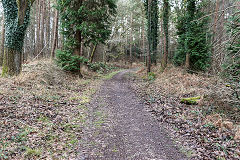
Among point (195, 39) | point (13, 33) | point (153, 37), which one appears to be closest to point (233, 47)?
point (195, 39)

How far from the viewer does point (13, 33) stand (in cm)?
1052

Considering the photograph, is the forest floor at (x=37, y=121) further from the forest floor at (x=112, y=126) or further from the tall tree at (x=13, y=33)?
the tall tree at (x=13, y=33)

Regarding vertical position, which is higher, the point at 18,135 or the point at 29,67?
the point at 29,67

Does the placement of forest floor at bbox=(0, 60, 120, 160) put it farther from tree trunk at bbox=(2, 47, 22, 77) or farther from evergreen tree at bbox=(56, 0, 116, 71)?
evergreen tree at bbox=(56, 0, 116, 71)

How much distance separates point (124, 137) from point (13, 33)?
31.3 feet

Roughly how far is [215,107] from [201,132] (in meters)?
2.34

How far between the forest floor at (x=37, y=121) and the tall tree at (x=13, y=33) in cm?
89

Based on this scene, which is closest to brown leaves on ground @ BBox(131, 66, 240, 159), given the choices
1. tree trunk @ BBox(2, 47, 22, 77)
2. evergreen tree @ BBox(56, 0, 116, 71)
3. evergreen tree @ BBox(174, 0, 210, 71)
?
evergreen tree @ BBox(174, 0, 210, 71)

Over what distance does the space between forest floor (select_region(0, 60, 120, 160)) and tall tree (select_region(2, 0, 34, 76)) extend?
35.1 inches

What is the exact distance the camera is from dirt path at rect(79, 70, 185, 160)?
14.8ft

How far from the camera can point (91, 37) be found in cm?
1672

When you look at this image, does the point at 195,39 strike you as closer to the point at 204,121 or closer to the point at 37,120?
the point at 204,121

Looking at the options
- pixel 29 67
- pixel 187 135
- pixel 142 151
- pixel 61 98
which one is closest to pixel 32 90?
pixel 61 98

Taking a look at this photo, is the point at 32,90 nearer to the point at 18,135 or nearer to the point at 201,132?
the point at 18,135
